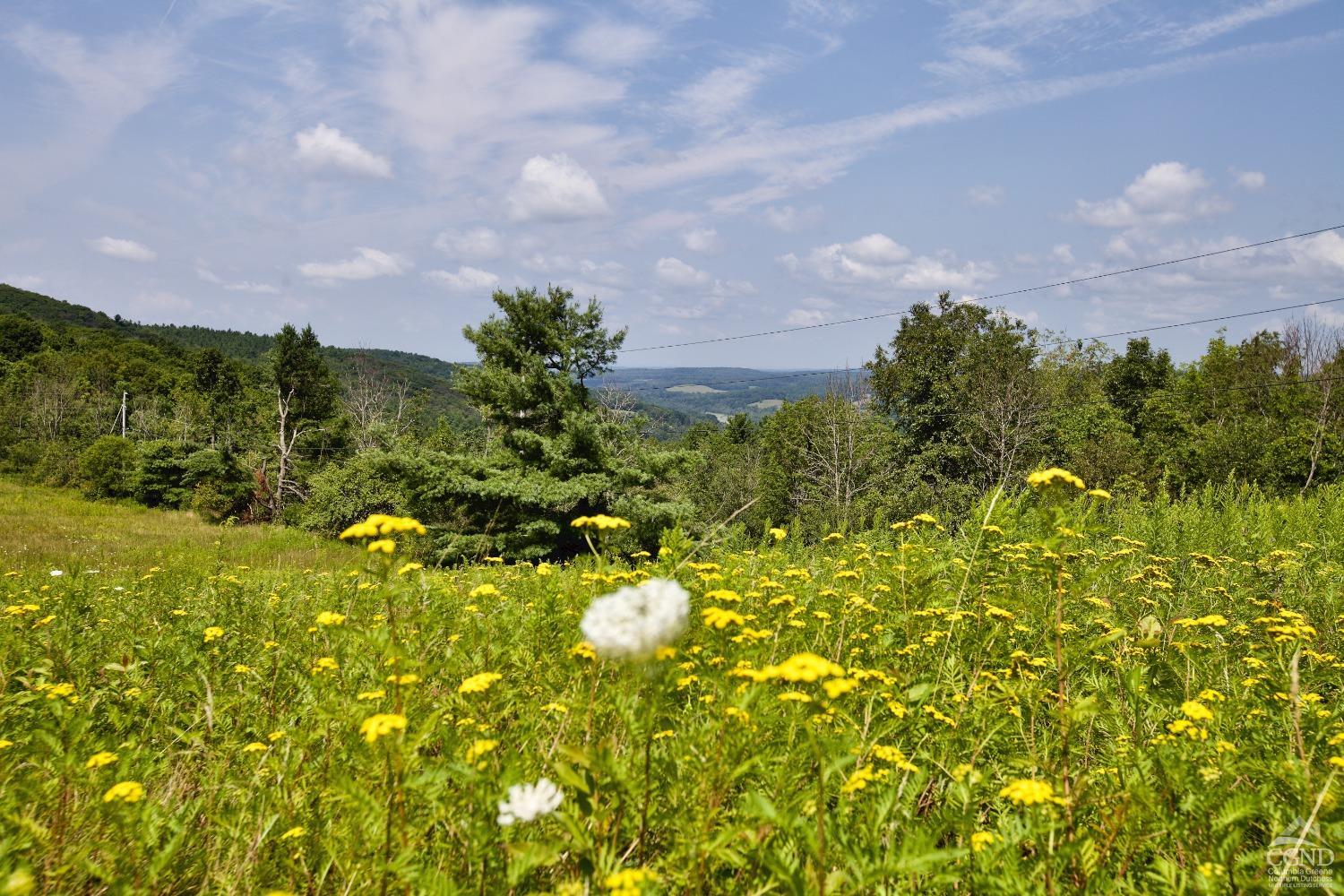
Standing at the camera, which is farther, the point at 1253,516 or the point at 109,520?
the point at 109,520

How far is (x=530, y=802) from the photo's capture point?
141cm

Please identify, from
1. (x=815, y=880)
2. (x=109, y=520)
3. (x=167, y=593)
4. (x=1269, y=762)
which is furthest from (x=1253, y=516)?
(x=109, y=520)

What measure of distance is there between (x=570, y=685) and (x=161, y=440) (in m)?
39.5

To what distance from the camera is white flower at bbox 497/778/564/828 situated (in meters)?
1.37

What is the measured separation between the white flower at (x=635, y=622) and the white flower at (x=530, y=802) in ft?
1.09

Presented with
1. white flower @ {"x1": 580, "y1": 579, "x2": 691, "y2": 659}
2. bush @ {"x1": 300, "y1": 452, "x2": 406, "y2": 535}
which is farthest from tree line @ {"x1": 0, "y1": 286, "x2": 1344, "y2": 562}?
white flower @ {"x1": 580, "y1": 579, "x2": 691, "y2": 659}

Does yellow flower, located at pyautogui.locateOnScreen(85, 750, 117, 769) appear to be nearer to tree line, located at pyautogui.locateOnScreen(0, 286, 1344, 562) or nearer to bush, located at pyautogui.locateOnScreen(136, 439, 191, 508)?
tree line, located at pyautogui.locateOnScreen(0, 286, 1344, 562)

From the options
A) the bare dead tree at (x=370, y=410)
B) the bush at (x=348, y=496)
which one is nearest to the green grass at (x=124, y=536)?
the bush at (x=348, y=496)

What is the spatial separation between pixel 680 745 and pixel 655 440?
2416 centimetres

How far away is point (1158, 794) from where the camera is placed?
75.7 inches

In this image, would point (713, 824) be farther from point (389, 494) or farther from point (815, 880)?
point (389, 494)

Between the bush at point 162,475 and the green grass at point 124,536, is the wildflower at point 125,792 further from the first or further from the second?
the bush at point 162,475

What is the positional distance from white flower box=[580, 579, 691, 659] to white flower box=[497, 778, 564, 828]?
0.33 metres

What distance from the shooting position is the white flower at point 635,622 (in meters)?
1.44
